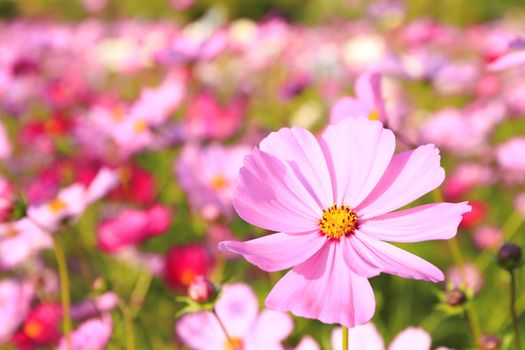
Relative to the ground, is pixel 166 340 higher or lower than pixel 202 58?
lower

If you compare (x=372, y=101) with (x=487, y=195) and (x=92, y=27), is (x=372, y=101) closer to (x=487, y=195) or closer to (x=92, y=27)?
(x=487, y=195)

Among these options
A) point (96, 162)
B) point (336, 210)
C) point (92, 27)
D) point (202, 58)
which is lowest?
point (92, 27)

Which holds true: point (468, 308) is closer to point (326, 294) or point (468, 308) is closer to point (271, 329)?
point (271, 329)

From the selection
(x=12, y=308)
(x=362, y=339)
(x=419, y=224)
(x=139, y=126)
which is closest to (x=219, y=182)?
(x=139, y=126)

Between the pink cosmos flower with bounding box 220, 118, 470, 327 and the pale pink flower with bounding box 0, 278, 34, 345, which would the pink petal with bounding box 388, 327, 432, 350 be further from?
the pale pink flower with bounding box 0, 278, 34, 345

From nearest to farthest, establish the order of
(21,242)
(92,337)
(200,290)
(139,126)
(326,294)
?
A: (326,294) → (200,290) → (92,337) → (21,242) → (139,126)

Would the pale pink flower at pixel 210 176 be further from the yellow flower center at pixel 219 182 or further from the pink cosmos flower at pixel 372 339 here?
the pink cosmos flower at pixel 372 339

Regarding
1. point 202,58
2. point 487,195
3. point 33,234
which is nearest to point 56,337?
point 33,234
